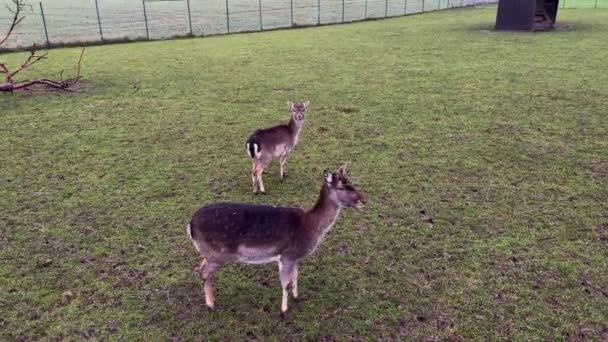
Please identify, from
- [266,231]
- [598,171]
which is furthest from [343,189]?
[598,171]

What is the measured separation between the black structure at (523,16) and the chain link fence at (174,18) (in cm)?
942

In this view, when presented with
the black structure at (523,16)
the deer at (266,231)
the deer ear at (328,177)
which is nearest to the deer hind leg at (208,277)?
the deer at (266,231)

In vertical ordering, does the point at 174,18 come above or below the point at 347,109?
above

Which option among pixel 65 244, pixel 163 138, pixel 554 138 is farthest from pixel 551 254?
pixel 163 138

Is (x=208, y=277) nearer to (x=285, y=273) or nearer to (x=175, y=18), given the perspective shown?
(x=285, y=273)

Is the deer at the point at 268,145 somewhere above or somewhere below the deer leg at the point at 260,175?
above

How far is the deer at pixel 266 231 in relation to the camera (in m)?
3.29

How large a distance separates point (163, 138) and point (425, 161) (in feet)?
12.3

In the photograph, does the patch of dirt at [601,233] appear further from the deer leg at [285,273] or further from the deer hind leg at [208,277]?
the deer hind leg at [208,277]

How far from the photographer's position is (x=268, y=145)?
534cm

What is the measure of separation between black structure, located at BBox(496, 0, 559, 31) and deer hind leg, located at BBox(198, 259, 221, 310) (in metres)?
18.0

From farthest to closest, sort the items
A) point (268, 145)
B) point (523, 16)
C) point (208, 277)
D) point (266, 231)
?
point (523, 16)
point (268, 145)
point (208, 277)
point (266, 231)

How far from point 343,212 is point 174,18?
27.6m

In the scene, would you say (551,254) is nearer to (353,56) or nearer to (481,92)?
(481,92)
